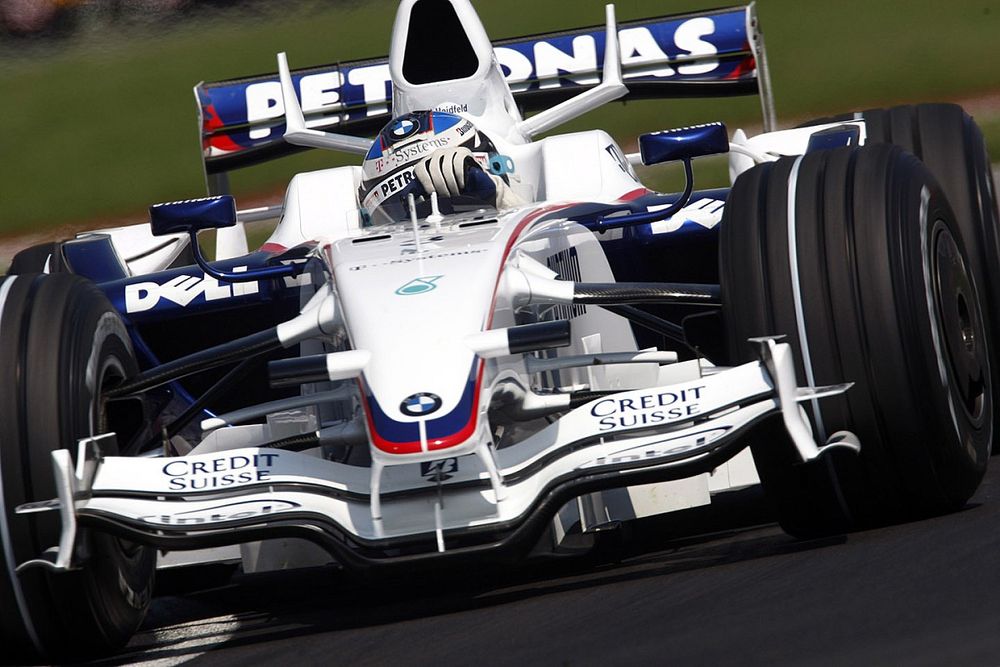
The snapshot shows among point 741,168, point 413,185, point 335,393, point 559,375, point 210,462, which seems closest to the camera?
point 210,462

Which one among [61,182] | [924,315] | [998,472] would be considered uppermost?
[924,315]

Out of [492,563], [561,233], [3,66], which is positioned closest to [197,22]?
[3,66]

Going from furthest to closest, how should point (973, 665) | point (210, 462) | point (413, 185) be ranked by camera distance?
point (413, 185)
point (210, 462)
point (973, 665)

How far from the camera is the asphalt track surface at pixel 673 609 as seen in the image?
384cm

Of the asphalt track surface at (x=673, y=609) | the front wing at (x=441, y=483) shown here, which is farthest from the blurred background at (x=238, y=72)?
the front wing at (x=441, y=483)

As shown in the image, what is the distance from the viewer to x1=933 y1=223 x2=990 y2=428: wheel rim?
511 cm

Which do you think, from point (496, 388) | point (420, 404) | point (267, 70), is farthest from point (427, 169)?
point (267, 70)

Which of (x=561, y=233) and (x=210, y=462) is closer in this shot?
(x=210, y=462)

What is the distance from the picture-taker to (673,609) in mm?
4422

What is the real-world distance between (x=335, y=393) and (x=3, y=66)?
20.6 metres

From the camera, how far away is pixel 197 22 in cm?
2456

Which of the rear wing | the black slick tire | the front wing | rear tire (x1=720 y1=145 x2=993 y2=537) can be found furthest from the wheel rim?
the rear wing

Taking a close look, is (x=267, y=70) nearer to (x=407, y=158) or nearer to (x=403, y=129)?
(x=403, y=129)

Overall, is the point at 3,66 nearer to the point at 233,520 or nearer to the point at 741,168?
the point at 741,168
